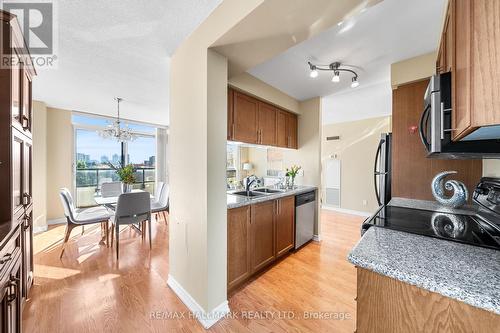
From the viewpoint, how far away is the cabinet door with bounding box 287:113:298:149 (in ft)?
10.8

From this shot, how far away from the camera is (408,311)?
2.35ft

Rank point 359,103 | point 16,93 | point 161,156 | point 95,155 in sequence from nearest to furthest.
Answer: point 16,93
point 359,103
point 95,155
point 161,156

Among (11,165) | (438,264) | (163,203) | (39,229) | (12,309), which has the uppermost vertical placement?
(11,165)

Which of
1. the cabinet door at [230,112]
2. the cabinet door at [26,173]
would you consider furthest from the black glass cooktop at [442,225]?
the cabinet door at [26,173]

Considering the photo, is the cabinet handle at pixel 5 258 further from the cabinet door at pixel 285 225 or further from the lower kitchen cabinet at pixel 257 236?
the cabinet door at pixel 285 225

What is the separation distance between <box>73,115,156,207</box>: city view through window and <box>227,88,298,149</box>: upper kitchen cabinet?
10.1 feet

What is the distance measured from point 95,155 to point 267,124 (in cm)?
435

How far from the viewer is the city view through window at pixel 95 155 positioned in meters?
4.46

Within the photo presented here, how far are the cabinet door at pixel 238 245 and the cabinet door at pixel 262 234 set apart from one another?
8 centimetres

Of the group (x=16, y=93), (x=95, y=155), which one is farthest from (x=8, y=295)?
(x=95, y=155)

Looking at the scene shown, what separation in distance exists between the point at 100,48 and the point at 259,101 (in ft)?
5.85

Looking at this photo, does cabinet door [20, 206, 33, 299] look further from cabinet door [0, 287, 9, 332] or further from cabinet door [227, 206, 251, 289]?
cabinet door [227, 206, 251, 289]

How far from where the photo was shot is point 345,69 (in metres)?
2.29

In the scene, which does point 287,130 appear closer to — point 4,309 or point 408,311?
point 408,311
